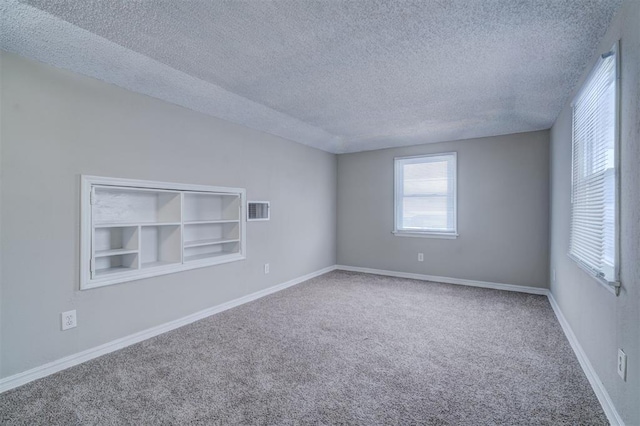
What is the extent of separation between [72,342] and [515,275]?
500 centimetres

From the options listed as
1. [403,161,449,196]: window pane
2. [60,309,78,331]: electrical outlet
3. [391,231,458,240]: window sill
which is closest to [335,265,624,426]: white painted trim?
[391,231,458,240]: window sill

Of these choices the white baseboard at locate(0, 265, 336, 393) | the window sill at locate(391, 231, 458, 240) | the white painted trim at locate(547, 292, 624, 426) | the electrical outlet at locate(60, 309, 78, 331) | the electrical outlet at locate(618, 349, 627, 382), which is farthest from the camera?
the window sill at locate(391, 231, 458, 240)

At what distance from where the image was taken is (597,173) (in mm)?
2105

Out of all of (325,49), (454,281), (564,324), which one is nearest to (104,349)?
(325,49)

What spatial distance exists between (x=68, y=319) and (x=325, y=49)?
107 inches

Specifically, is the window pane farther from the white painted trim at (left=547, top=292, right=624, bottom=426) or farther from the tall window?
the white painted trim at (left=547, top=292, right=624, bottom=426)

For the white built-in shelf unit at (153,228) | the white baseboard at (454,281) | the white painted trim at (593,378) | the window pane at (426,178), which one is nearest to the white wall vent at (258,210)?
the white built-in shelf unit at (153,228)

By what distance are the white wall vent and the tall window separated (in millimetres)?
2250

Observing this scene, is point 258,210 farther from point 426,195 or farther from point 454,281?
point 454,281

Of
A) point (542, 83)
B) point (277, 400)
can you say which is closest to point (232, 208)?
point (277, 400)

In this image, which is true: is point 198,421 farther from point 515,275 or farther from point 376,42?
point 515,275

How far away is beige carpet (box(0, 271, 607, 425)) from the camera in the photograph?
5.88 ft

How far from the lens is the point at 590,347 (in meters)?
2.20

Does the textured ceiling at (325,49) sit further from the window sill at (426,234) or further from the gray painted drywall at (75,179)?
the window sill at (426,234)
